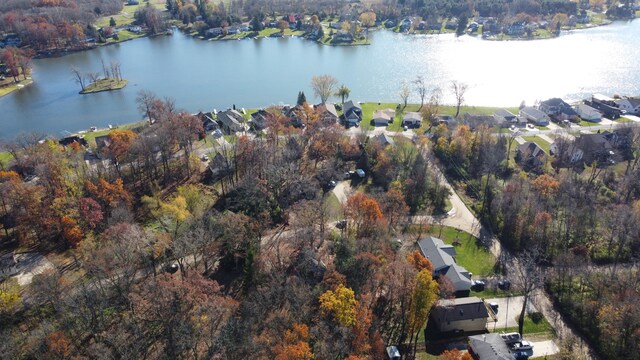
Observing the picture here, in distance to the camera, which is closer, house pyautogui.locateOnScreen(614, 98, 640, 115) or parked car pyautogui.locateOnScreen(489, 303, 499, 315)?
parked car pyautogui.locateOnScreen(489, 303, 499, 315)

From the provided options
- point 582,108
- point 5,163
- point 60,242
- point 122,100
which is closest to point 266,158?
point 60,242

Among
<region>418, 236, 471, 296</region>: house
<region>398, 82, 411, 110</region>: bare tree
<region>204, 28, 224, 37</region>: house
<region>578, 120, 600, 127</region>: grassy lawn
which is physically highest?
<region>204, 28, 224, 37</region>: house

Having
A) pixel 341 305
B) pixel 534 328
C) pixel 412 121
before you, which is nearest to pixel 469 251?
pixel 534 328

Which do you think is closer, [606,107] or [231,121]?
[231,121]

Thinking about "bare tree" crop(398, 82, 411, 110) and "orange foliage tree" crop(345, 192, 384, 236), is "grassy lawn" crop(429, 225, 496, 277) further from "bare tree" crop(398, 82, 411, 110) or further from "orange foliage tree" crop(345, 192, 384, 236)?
"bare tree" crop(398, 82, 411, 110)

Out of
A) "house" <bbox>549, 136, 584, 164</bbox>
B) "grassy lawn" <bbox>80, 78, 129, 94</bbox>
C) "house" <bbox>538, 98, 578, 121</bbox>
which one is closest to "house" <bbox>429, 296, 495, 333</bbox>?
"house" <bbox>549, 136, 584, 164</bbox>

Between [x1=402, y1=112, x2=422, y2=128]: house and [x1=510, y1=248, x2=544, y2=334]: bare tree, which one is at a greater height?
[x1=402, y1=112, x2=422, y2=128]: house

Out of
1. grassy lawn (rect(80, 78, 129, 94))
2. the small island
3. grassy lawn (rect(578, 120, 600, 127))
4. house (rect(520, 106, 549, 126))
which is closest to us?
house (rect(520, 106, 549, 126))

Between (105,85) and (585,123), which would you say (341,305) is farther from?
(105,85)
